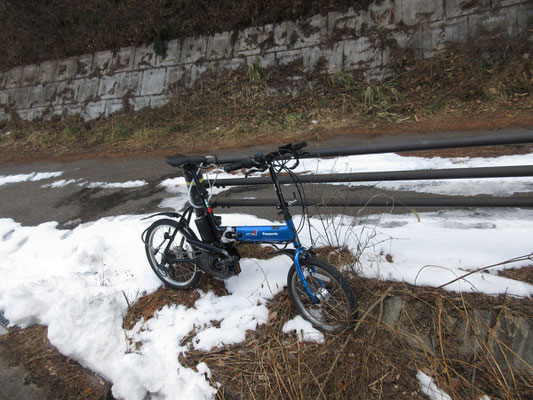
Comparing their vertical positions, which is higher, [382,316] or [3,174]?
[3,174]

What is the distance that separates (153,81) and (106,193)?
546 centimetres

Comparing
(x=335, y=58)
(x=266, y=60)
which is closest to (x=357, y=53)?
(x=335, y=58)

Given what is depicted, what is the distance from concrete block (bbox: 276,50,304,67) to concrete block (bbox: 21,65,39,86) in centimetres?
943

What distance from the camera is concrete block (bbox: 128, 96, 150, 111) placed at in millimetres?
9828

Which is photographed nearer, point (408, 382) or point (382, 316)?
point (408, 382)

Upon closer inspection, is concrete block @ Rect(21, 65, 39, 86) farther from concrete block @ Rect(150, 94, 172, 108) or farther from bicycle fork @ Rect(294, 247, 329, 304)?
bicycle fork @ Rect(294, 247, 329, 304)

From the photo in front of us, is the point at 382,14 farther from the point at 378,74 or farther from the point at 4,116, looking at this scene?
the point at 4,116

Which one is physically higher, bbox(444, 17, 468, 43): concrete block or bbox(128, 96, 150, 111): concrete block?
bbox(444, 17, 468, 43): concrete block

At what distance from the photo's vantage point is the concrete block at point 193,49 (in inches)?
374

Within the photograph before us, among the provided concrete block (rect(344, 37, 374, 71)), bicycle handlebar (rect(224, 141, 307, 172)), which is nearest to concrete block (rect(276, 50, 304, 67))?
concrete block (rect(344, 37, 374, 71))

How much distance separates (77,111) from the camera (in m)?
10.6

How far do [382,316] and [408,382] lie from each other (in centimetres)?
47

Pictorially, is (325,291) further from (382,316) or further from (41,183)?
(41,183)

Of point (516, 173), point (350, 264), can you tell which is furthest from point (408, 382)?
point (516, 173)
